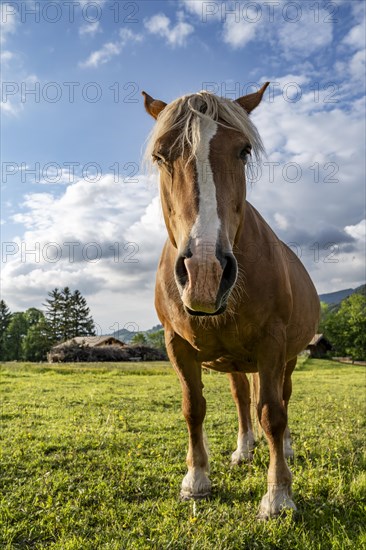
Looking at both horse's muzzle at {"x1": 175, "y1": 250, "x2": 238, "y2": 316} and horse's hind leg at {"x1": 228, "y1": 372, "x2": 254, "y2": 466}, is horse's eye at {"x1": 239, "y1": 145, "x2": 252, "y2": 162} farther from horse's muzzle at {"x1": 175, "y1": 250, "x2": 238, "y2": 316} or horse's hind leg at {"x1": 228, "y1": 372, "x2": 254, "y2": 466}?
horse's hind leg at {"x1": 228, "y1": 372, "x2": 254, "y2": 466}

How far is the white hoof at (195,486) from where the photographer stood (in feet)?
12.3

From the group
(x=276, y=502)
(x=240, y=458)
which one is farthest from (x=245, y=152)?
→ (x=240, y=458)

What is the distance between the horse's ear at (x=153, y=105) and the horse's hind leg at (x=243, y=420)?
3.50 m

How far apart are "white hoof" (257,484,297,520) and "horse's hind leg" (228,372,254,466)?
1.33m

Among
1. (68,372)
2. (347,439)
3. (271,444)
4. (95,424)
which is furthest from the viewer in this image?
(68,372)

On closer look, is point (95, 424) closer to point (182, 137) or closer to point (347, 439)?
point (347, 439)

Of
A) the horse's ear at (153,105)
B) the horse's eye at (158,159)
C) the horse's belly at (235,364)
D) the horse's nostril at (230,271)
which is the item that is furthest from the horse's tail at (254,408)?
the horse's ear at (153,105)

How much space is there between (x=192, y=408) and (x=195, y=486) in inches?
27.4

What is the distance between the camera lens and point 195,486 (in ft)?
12.5

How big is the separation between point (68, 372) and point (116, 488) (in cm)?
1777

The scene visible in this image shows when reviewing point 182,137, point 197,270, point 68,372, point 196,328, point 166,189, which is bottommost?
point 68,372

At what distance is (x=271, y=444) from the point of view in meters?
3.51

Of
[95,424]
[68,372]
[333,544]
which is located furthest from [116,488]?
[68,372]

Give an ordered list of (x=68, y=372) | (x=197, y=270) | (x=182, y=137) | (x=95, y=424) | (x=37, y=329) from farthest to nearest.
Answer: (x=37, y=329) → (x=68, y=372) → (x=95, y=424) → (x=182, y=137) → (x=197, y=270)
